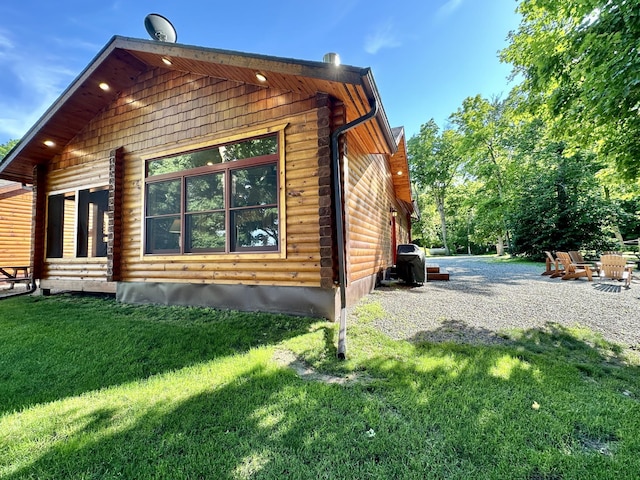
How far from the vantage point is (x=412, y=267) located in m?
7.53

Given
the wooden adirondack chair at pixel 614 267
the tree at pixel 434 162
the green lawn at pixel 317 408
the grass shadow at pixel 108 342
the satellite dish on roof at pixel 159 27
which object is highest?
the tree at pixel 434 162

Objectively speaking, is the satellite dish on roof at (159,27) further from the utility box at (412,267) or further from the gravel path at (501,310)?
the utility box at (412,267)

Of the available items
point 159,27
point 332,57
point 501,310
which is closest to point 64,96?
point 159,27

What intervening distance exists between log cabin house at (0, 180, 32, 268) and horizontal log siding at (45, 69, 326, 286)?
502 cm

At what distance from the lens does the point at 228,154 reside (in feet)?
17.1

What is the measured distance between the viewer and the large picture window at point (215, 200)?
4.88 meters

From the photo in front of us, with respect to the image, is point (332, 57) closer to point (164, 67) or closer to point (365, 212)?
point (365, 212)

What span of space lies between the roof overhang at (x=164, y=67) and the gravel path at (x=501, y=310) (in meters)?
3.08

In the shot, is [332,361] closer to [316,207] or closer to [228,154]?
[316,207]

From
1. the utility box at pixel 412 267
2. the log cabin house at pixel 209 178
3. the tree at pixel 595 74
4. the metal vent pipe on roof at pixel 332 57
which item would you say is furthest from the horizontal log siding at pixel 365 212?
the tree at pixel 595 74

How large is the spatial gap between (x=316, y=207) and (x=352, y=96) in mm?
1666

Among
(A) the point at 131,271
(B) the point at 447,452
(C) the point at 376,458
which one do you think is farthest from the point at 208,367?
(A) the point at 131,271

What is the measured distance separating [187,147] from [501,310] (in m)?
6.56

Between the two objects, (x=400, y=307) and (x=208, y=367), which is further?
(x=400, y=307)
